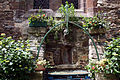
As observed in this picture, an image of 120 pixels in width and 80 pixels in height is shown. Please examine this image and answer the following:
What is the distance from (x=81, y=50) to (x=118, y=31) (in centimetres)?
132

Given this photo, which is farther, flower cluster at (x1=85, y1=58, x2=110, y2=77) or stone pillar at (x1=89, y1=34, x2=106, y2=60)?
stone pillar at (x1=89, y1=34, x2=106, y2=60)

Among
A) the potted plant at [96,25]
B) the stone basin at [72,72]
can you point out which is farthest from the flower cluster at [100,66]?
the potted plant at [96,25]

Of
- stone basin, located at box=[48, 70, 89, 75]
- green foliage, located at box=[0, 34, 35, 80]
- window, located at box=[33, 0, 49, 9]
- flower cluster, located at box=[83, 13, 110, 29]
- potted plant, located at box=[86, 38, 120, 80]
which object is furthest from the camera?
window, located at box=[33, 0, 49, 9]

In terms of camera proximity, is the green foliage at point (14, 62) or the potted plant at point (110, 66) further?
the potted plant at point (110, 66)

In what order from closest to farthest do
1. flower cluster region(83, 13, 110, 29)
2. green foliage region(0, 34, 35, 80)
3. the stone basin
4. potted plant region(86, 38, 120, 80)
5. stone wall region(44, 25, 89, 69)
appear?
green foliage region(0, 34, 35, 80) → potted plant region(86, 38, 120, 80) → the stone basin → flower cluster region(83, 13, 110, 29) → stone wall region(44, 25, 89, 69)

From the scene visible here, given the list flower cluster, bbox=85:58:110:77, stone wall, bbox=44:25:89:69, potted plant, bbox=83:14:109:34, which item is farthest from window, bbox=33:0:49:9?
flower cluster, bbox=85:58:110:77

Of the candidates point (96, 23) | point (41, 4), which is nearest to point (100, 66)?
point (96, 23)

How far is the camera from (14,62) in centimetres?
282

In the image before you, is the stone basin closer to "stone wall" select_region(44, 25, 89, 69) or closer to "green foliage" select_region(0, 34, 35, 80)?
"stone wall" select_region(44, 25, 89, 69)

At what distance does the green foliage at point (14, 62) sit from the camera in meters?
2.76

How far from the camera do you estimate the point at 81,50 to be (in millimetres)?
4512

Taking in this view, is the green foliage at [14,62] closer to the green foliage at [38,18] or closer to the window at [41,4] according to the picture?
the green foliage at [38,18]

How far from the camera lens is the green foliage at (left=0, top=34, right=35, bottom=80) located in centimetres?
276

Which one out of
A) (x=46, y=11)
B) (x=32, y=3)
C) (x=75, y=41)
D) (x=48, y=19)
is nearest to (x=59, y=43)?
(x=75, y=41)
